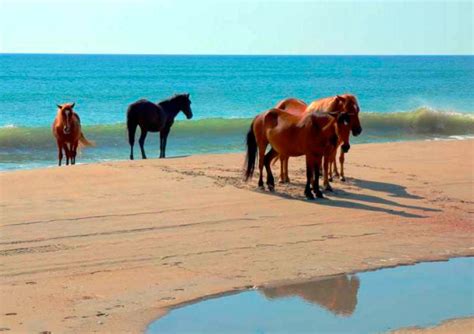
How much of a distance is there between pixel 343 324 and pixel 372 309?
0.47 meters

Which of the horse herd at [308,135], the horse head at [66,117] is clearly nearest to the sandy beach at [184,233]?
the horse herd at [308,135]

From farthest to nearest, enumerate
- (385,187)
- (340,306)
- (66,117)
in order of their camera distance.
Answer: (66,117) → (385,187) → (340,306)

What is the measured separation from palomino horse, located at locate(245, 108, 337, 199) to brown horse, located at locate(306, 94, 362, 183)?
0.15 meters

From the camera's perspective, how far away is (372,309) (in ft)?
23.5

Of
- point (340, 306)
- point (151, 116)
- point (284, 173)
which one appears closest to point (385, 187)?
point (284, 173)

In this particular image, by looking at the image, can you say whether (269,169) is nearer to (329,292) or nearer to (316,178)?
(316,178)

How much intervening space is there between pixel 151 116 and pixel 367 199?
24.5ft

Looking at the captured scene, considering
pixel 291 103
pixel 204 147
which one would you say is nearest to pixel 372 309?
pixel 291 103

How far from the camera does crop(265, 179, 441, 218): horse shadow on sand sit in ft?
36.9

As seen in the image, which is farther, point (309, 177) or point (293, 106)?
point (293, 106)

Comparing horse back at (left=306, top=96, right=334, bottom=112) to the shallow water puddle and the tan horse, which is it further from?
the shallow water puddle

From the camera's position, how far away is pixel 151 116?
1839cm

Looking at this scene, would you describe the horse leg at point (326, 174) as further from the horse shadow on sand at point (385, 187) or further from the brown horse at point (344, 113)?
the horse shadow on sand at point (385, 187)

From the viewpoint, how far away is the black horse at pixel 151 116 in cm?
1820
